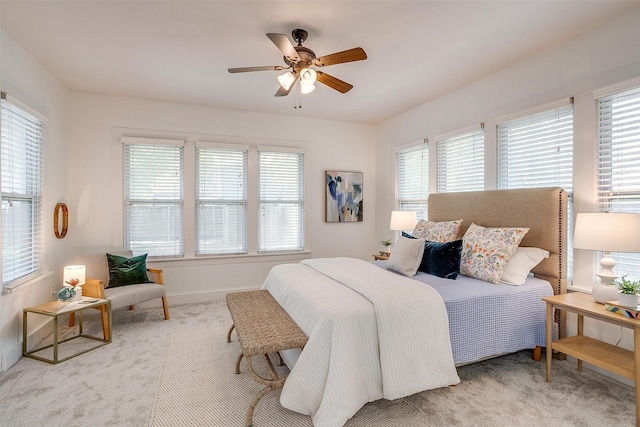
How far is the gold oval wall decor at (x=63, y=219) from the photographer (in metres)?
3.47

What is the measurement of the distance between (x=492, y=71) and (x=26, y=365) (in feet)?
16.5

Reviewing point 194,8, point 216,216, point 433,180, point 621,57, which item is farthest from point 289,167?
point 621,57

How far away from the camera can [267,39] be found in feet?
8.73

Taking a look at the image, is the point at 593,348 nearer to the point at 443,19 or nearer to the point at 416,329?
the point at 416,329

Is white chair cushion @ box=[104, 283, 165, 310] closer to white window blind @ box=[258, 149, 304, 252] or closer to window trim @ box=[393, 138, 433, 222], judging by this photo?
white window blind @ box=[258, 149, 304, 252]

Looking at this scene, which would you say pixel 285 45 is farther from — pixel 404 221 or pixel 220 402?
pixel 404 221

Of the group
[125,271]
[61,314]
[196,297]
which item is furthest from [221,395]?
[196,297]

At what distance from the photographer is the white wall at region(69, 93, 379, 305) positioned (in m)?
3.96

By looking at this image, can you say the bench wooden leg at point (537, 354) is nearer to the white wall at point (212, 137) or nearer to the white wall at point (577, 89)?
the white wall at point (577, 89)

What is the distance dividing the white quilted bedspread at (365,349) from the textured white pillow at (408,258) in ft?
1.99

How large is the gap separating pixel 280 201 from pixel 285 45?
2887mm

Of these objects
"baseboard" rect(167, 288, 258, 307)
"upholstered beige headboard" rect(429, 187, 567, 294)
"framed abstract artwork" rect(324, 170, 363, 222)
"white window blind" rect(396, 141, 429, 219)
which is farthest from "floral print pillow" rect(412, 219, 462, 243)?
"baseboard" rect(167, 288, 258, 307)

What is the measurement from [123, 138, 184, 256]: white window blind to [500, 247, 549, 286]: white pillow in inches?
152

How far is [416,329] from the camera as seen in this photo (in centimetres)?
205
